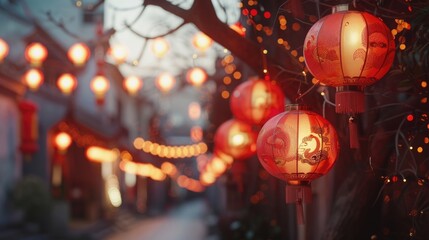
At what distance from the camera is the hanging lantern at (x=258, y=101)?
8750 millimetres

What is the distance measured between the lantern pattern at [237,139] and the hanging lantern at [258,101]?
4.52 feet

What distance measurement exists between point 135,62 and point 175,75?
10598mm

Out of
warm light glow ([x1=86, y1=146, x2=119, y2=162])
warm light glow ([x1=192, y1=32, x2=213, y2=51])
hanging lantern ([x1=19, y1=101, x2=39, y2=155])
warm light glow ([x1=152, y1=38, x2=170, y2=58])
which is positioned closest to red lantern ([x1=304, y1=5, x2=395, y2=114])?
warm light glow ([x1=192, y1=32, x2=213, y2=51])

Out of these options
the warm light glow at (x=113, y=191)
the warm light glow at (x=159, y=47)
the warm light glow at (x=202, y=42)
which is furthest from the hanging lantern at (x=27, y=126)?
the warm light glow at (x=113, y=191)

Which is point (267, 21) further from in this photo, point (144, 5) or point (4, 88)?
point (4, 88)

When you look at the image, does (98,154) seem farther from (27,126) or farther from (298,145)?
(298,145)

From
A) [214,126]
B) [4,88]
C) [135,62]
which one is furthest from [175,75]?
[135,62]

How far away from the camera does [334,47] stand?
5723 mm

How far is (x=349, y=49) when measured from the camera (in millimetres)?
5715

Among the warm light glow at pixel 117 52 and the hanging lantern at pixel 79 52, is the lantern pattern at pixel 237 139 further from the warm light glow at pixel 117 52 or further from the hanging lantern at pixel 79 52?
the hanging lantern at pixel 79 52

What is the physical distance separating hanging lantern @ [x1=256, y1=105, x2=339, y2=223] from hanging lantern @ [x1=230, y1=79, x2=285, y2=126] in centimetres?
239

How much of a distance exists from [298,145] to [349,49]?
94 cm

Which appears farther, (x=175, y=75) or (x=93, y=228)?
(x=93, y=228)

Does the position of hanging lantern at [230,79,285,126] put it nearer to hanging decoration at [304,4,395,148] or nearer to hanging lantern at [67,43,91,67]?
hanging decoration at [304,4,395,148]
